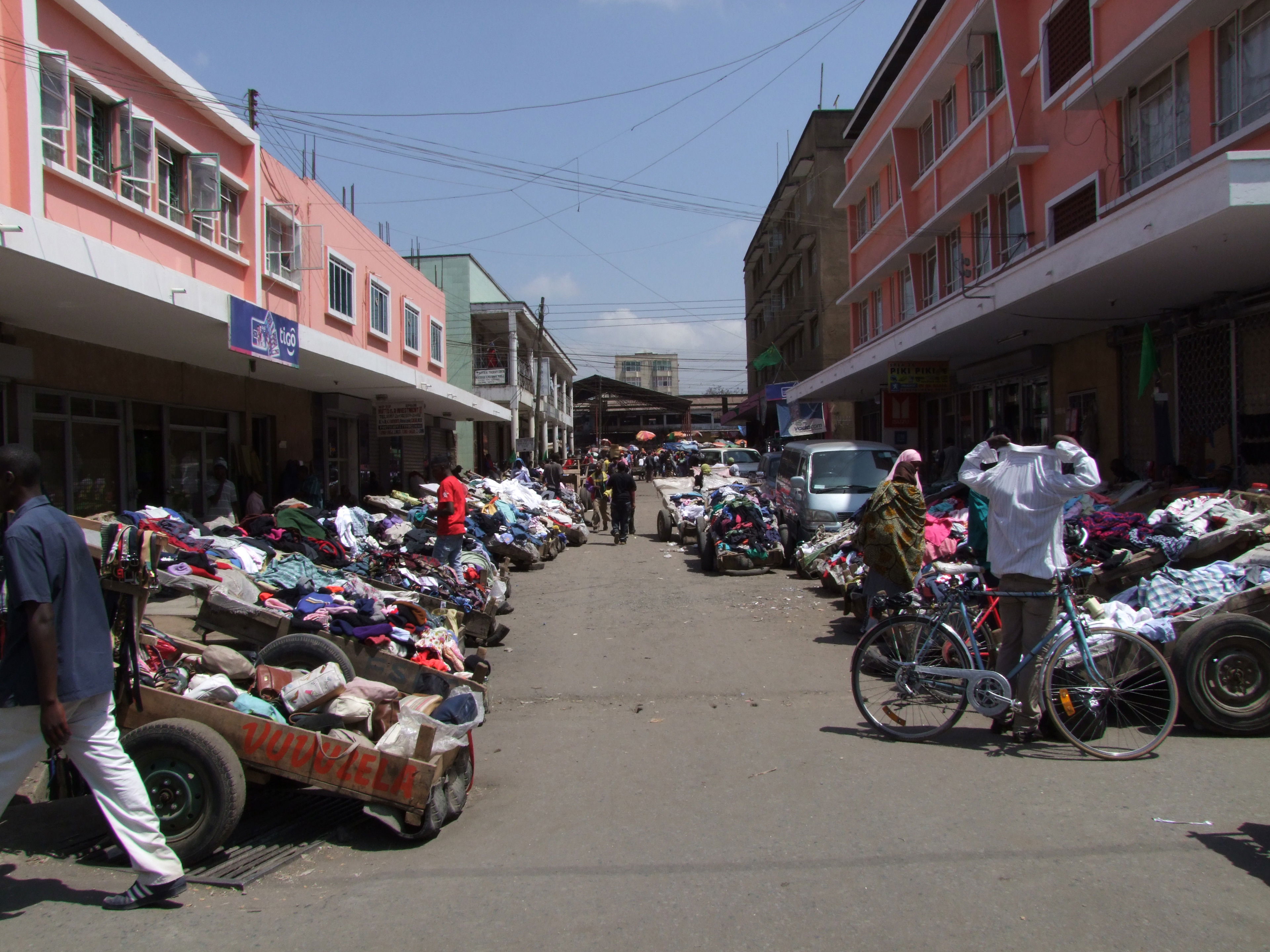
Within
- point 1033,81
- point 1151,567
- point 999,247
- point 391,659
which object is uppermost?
point 1033,81

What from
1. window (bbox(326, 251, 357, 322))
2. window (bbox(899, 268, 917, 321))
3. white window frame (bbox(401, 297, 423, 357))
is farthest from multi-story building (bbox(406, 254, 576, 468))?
window (bbox(899, 268, 917, 321))

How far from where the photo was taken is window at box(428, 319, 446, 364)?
28594 millimetres

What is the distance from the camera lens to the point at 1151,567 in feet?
24.3

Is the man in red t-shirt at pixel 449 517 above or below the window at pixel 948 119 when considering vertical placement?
below

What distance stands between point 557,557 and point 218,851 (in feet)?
43.2

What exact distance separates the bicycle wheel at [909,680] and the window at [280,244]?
1365 cm

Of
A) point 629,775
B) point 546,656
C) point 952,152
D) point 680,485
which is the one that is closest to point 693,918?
point 629,775

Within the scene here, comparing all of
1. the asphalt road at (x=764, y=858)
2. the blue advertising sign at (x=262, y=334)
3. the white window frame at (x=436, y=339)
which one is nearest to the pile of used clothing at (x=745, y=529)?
the blue advertising sign at (x=262, y=334)

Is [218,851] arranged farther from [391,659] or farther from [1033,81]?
[1033,81]

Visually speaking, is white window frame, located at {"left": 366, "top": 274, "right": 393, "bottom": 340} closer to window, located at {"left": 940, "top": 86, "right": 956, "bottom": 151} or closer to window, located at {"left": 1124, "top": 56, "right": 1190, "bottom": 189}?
window, located at {"left": 940, "top": 86, "right": 956, "bottom": 151}

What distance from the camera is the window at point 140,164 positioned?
37.9ft

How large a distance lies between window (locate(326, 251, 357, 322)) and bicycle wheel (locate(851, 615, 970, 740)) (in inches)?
641

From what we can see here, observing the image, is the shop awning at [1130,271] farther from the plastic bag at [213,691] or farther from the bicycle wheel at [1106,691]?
the plastic bag at [213,691]

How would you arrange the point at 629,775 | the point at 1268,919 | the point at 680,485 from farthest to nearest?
the point at 680,485
the point at 629,775
the point at 1268,919
